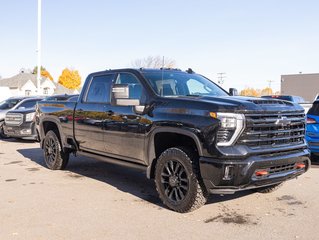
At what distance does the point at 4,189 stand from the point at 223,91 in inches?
163

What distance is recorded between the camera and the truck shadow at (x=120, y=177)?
20.6 feet

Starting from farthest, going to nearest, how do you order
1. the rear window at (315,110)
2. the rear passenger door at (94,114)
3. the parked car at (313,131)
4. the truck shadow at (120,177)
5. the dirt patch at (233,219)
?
the rear window at (315,110), the parked car at (313,131), the rear passenger door at (94,114), the truck shadow at (120,177), the dirt patch at (233,219)

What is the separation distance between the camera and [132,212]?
5453 millimetres

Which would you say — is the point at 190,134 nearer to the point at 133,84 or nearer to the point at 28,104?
the point at 133,84

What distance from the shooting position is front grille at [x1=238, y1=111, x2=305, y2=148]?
4926 mm

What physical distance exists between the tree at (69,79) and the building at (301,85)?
49845 mm

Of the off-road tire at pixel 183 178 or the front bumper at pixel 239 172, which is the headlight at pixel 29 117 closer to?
the off-road tire at pixel 183 178

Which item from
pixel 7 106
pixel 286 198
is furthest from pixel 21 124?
pixel 286 198

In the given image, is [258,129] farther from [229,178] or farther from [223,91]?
[223,91]

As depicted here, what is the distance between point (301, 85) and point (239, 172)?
205 feet

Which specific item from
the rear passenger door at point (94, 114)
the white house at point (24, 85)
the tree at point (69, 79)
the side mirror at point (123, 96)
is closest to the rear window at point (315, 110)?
the rear passenger door at point (94, 114)

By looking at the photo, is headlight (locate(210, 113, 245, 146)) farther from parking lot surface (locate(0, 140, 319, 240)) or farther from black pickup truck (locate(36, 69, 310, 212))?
parking lot surface (locate(0, 140, 319, 240))

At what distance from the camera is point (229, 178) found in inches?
189

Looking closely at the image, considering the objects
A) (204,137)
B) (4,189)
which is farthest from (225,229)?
(4,189)
